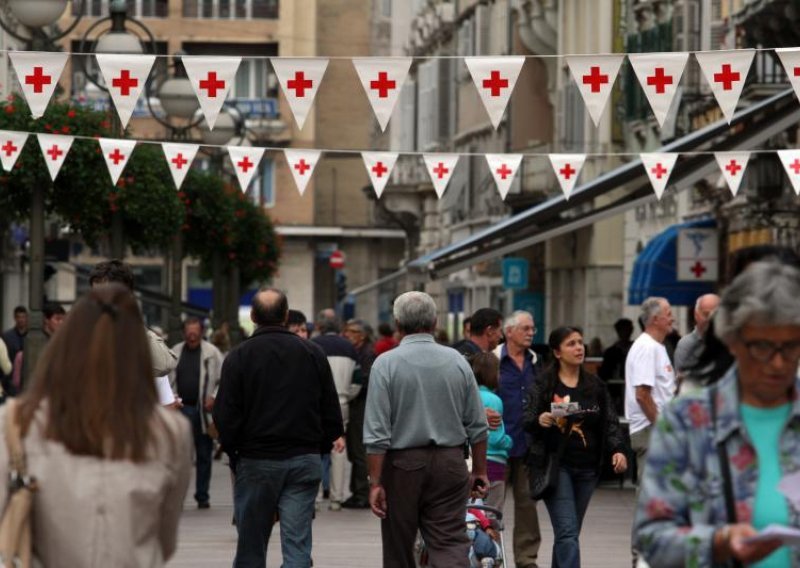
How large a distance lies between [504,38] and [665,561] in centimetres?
4751

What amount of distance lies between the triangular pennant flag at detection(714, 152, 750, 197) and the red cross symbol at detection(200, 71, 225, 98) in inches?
189

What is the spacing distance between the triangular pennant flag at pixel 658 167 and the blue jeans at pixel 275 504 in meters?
8.37

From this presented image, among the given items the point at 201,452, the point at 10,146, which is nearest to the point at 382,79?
the point at 10,146

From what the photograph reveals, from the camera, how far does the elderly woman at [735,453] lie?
557 cm

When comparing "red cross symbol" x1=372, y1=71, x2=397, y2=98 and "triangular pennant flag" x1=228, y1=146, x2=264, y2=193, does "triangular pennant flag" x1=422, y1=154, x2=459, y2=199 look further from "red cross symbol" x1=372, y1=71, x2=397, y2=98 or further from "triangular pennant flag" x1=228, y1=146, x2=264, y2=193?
"red cross symbol" x1=372, y1=71, x2=397, y2=98

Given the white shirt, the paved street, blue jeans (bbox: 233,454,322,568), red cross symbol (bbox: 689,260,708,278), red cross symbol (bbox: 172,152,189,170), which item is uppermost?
red cross symbol (bbox: 172,152,189,170)

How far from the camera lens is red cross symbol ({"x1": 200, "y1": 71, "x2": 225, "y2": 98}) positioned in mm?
16891

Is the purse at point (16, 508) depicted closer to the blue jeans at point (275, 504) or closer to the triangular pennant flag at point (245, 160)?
the blue jeans at point (275, 504)

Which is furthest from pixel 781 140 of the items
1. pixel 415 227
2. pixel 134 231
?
pixel 415 227

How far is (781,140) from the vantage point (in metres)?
29.3

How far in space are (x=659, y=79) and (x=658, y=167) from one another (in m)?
Result: 3.59

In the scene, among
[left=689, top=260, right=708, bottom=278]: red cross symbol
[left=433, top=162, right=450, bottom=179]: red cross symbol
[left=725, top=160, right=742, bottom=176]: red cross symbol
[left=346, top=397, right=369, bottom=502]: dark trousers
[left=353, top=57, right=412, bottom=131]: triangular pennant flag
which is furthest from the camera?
[left=689, top=260, right=708, bottom=278]: red cross symbol

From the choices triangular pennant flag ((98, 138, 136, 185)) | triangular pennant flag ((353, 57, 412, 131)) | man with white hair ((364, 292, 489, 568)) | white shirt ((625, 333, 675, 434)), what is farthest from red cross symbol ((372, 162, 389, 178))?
man with white hair ((364, 292, 489, 568))

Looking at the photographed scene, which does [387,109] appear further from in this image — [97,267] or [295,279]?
[295,279]
